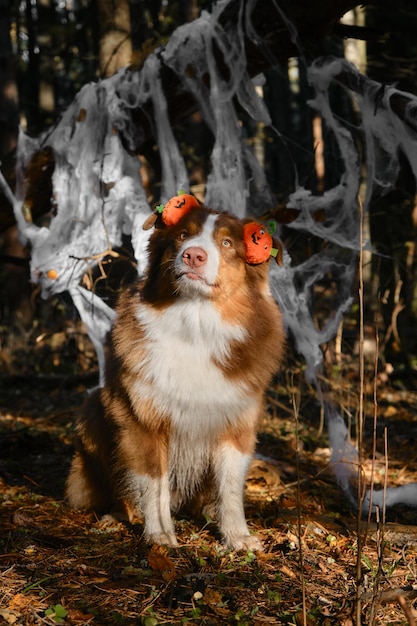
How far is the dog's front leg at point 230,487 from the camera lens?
3.34 meters

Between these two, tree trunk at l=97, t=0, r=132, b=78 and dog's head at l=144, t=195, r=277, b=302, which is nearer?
dog's head at l=144, t=195, r=277, b=302

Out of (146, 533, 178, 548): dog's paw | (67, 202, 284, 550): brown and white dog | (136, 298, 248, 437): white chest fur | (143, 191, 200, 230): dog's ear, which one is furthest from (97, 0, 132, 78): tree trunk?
(146, 533, 178, 548): dog's paw

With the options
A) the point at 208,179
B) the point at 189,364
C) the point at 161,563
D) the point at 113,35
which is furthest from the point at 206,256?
the point at 113,35

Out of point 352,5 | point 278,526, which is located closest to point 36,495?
point 278,526

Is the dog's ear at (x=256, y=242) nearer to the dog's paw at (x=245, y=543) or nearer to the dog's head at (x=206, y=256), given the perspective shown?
the dog's head at (x=206, y=256)

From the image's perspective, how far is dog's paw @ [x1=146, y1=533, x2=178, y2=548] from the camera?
322 centimetres

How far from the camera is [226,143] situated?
4656 mm

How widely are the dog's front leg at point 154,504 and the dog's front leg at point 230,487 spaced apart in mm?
270

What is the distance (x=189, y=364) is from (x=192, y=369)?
28 millimetres

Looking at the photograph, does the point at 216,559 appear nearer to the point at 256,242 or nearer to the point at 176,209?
the point at 256,242

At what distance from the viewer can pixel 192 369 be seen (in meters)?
3.22

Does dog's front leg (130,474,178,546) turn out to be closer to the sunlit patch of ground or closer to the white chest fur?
the sunlit patch of ground

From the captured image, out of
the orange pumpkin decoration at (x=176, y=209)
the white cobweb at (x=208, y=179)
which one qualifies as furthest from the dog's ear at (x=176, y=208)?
the white cobweb at (x=208, y=179)

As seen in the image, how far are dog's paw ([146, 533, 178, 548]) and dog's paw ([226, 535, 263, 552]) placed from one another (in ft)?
0.87
